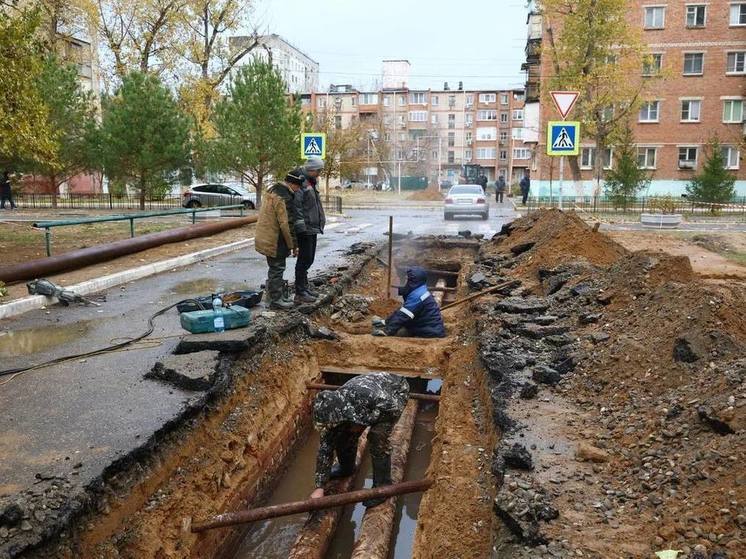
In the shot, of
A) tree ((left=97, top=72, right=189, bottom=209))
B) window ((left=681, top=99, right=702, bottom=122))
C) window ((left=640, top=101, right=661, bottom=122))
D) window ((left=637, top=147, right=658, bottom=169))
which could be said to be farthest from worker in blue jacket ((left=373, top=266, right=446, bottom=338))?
window ((left=681, top=99, right=702, bottom=122))

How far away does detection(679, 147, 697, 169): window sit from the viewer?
3881 centimetres

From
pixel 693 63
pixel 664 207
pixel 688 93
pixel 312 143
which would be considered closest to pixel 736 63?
pixel 693 63

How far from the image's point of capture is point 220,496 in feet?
16.6

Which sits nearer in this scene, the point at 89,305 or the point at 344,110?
the point at 89,305

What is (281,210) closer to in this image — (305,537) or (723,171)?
(305,537)

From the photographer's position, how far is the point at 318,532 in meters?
4.75

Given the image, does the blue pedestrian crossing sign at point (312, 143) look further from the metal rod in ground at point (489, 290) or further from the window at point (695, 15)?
the window at point (695, 15)

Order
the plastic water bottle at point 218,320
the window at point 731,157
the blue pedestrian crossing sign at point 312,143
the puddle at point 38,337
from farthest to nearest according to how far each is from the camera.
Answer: the window at point 731,157 → the blue pedestrian crossing sign at point 312,143 → the plastic water bottle at point 218,320 → the puddle at point 38,337

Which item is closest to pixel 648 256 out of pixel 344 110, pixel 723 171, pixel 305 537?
pixel 305 537

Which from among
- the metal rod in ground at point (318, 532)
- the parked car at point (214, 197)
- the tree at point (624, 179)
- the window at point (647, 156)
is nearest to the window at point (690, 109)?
the window at point (647, 156)

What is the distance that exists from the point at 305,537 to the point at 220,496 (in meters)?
0.85

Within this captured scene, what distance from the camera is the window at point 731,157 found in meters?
38.2

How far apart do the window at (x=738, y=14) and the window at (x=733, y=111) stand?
4642 millimetres

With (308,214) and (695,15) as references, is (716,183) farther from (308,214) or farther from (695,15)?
(308,214)
